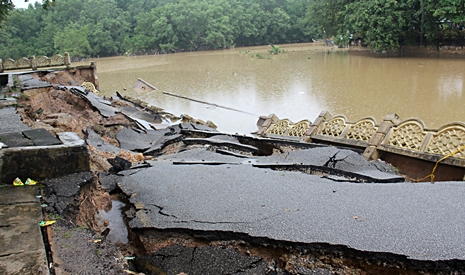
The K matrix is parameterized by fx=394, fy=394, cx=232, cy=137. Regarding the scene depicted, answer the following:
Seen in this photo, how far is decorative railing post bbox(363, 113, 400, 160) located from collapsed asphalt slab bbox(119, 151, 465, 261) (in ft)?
8.43

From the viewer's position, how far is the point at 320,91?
21047mm

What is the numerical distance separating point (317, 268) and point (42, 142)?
3.30 meters

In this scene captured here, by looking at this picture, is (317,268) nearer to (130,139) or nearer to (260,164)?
(260,164)

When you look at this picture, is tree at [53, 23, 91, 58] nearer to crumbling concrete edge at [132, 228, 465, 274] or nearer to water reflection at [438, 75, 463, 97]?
water reflection at [438, 75, 463, 97]

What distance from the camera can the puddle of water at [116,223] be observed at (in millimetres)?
4609

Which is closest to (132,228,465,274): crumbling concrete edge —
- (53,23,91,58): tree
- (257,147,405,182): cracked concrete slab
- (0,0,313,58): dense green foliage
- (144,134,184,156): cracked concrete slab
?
(257,147,405,182): cracked concrete slab

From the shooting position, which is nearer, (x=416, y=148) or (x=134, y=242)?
(x=134, y=242)

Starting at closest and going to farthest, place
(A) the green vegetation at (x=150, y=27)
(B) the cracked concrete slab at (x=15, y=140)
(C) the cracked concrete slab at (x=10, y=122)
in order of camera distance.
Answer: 1. (B) the cracked concrete slab at (x=15, y=140)
2. (C) the cracked concrete slab at (x=10, y=122)
3. (A) the green vegetation at (x=150, y=27)

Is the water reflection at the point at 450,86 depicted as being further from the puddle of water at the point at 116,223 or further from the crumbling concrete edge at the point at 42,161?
the crumbling concrete edge at the point at 42,161

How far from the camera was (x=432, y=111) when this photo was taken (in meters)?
15.0

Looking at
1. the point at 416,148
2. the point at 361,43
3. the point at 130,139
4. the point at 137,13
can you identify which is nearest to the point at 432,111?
the point at 416,148

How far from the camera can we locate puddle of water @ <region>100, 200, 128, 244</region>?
15.1 feet

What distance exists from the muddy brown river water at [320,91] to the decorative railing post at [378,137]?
669cm

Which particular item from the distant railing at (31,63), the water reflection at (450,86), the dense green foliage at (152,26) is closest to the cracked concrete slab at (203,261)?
the water reflection at (450,86)
